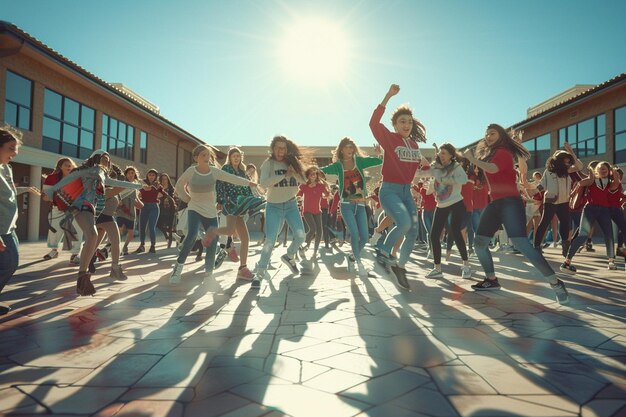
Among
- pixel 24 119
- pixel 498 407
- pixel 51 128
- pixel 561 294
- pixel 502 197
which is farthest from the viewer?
pixel 51 128

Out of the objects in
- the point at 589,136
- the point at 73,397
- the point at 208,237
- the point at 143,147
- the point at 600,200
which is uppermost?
the point at 589,136

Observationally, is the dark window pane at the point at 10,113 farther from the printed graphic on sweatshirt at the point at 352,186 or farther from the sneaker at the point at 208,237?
the printed graphic on sweatshirt at the point at 352,186

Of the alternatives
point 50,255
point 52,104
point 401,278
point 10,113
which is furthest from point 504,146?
point 52,104

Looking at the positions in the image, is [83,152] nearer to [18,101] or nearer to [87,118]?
[87,118]

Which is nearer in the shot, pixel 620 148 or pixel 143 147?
pixel 620 148

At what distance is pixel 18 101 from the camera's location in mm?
13664

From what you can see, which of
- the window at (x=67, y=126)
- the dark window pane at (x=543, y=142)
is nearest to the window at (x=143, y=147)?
the window at (x=67, y=126)

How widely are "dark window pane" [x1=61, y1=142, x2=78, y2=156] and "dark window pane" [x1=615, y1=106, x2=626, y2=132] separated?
2159 cm

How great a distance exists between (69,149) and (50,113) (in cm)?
167

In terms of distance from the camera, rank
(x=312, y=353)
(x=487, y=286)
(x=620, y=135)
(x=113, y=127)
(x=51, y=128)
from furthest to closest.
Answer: (x=113, y=127)
(x=620, y=135)
(x=51, y=128)
(x=487, y=286)
(x=312, y=353)

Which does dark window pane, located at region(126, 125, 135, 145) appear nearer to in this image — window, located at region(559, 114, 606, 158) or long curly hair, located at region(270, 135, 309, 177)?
long curly hair, located at region(270, 135, 309, 177)

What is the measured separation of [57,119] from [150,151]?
6989mm

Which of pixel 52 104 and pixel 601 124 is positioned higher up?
Result: pixel 601 124

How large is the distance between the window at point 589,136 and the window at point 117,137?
20.9m
